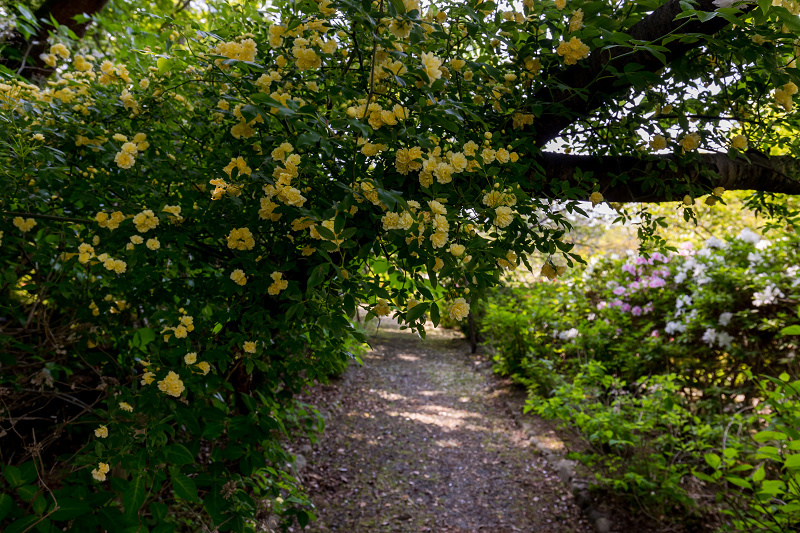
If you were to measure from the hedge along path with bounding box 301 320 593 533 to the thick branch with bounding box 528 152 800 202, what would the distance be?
1.59 meters

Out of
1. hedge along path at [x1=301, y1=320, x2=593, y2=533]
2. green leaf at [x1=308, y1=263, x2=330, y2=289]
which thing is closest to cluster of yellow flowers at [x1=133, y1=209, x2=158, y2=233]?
green leaf at [x1=308, y1=263, x2=330, y2=289]

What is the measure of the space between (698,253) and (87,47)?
225 inches

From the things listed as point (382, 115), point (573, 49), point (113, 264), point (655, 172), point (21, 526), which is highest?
point (573, 49)

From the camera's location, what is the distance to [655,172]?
1.74m

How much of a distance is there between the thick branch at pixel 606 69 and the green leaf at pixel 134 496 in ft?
5.87

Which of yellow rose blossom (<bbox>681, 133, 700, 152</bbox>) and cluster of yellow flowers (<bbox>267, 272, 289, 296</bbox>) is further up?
yellow rose blossom (<bbox>681, 133, 700, 152</bbox>)

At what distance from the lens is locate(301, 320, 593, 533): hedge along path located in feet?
11.7

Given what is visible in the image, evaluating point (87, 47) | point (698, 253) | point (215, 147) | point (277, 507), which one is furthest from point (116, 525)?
point (698, 253)

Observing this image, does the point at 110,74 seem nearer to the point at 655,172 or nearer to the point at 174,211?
the point at 174,211

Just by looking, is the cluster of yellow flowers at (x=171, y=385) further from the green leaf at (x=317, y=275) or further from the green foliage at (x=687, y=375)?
the green foliage at (x=687, y=375)

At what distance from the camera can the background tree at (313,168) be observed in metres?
1.19

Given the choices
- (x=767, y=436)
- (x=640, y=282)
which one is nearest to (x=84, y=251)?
(x=767, y=436)

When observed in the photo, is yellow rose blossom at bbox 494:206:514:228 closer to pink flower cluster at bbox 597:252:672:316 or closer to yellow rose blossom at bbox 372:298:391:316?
yellow rose blossom at bbox 372:298:391:316

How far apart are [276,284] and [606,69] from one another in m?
1.21
